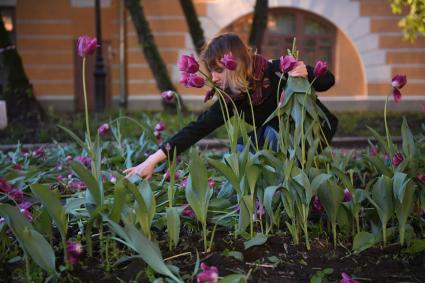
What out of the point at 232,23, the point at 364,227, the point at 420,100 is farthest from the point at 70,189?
the point at 420,100

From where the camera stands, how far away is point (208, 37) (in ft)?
45.6

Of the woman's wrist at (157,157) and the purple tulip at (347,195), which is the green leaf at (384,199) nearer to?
the purple tulip at (347,195)

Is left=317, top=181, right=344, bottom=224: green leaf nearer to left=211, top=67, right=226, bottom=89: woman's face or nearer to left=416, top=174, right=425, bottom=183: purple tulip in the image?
left=416, top=174, right=425, bottom=183: purple tulip

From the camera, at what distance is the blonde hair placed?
286 cm

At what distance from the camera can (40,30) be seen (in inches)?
561

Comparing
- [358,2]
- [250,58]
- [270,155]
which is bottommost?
[270,155]

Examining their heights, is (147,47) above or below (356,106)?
above

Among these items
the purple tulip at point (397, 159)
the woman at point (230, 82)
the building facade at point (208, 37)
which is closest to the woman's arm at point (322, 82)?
the woman at point (230, 82)

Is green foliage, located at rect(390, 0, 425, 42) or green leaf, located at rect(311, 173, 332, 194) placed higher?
green foliage, located at rect(390, 0, 425, 42)

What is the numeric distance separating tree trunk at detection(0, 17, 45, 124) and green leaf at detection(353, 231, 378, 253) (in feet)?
24.4

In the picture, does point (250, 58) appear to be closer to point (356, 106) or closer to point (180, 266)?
point (180, 266)

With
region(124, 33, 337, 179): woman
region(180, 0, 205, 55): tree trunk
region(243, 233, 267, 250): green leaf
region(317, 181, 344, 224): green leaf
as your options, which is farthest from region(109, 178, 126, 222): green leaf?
region(180, 0, 205, 55): tree trunk

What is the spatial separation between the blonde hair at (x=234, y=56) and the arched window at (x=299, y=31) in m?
11.6

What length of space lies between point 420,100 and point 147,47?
24.4 ft
